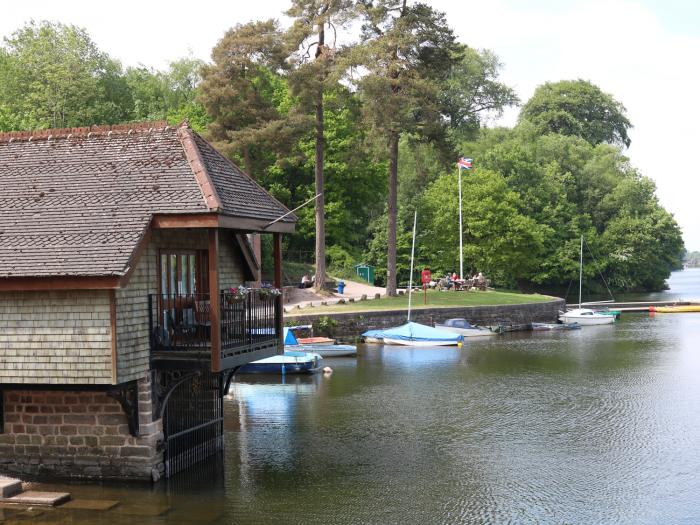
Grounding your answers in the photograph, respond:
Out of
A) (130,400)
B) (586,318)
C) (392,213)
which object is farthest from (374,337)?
(130,400)

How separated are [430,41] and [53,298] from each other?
39.1 meters

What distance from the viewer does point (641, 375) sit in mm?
33969

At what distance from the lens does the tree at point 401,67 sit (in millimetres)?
48406

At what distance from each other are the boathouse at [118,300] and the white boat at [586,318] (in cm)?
4149

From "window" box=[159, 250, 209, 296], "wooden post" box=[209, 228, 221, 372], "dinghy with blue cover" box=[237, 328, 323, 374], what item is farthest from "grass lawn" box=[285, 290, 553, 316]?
"wooden post" box=[209, 228, 221, 372]

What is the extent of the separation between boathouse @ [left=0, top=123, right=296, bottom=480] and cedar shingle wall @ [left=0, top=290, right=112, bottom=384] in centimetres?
2

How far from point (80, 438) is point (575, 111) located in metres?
85.3

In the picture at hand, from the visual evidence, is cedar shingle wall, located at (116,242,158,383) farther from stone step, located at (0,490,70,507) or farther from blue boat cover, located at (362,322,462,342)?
blue boat cover, located at (362,322,462,342)

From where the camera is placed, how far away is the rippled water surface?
16.4 metres

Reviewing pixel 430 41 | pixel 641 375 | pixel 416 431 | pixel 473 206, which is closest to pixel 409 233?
pixel 473 206

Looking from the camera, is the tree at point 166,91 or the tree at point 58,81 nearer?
the tree at point 58,81

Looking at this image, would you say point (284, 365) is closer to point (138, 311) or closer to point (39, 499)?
point (138, 311)

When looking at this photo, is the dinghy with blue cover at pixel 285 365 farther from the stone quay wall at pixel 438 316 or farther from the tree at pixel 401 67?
the tree at pixel 401 67

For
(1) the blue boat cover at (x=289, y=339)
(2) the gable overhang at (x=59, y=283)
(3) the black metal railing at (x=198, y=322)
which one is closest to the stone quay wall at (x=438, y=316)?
(1) the blue boat cover at (x=289, y=339)
